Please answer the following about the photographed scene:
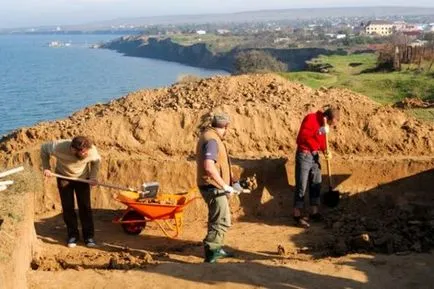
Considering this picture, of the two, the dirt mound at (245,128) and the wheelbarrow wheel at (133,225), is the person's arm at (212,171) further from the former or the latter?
the dirt mound at (245,128)

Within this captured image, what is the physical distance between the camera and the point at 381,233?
27.5 ft

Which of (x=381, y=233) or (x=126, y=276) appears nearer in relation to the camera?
(x=126, y=276)

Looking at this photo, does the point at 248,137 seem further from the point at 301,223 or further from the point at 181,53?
the point at 181,53

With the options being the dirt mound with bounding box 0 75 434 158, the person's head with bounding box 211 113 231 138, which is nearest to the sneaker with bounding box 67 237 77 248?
the dirt mound with bounding box 0 75 434 158

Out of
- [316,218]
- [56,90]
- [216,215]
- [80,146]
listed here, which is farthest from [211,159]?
[56,90]

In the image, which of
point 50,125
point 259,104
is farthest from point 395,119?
point 50,125

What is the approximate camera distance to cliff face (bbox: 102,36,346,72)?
7444 cm

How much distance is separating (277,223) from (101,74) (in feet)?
211

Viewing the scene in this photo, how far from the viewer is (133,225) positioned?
876 centimetres

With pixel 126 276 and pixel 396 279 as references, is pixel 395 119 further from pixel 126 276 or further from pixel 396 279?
pixel 126 276

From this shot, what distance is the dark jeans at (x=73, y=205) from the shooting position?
802 cm

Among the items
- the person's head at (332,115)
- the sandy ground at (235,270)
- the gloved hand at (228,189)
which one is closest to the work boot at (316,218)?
the sandy ground at (235,270)

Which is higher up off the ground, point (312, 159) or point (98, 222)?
point (312, 159)

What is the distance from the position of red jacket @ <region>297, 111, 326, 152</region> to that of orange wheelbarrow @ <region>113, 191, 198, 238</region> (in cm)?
Answer: 180
